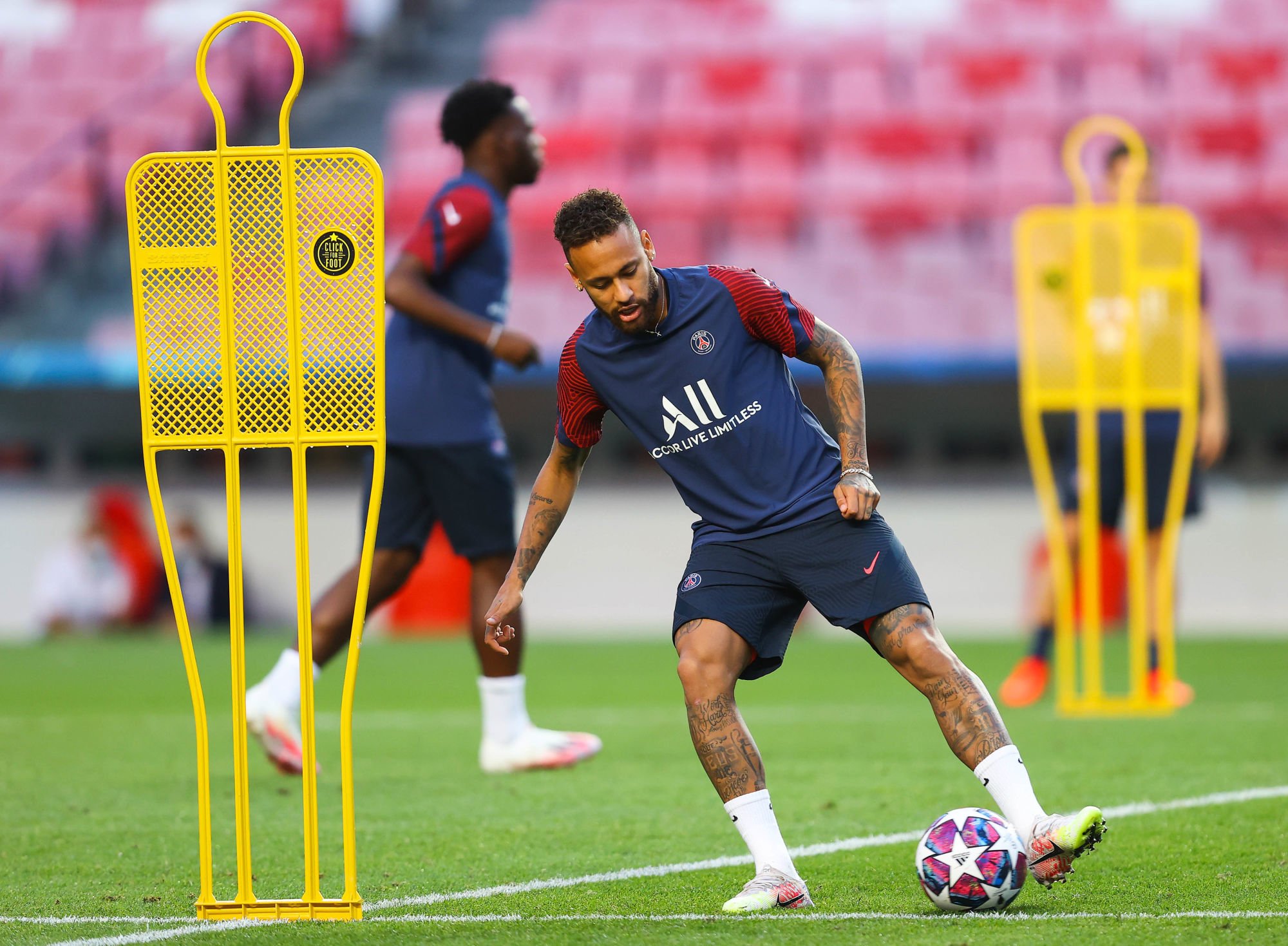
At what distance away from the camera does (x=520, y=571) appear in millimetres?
4164

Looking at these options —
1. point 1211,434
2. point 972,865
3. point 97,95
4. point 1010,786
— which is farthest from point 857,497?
point 97,95

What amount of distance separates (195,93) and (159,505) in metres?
18.0

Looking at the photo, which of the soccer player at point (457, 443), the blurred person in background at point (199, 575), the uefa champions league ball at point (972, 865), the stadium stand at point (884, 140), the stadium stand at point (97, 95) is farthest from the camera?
the stadium stand at point (97, 95)

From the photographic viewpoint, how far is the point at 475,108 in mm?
6375

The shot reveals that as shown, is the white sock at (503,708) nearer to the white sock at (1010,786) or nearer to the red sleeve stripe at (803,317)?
the red sleeve stripe at (803,317)

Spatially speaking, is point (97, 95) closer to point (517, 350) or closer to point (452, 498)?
point (452, 498)

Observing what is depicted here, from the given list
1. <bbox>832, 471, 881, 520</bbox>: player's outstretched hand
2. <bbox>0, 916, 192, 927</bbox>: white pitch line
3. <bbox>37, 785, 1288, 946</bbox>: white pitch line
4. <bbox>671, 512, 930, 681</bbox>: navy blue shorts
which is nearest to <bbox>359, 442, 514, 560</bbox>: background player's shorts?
<bbox>37, 785, 1288, 946</bbox>: white pitch line

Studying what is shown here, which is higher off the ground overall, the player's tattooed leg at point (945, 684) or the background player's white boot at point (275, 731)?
the player's tattooed leg at point (945, 684)

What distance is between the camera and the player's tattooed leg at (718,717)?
12.8ft

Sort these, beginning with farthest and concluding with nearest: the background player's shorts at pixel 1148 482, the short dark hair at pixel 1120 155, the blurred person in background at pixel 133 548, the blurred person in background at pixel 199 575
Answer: the blurred person in background at pixel 133 548 < the blurred person in background at pixel 199 575 < the background player's shorts at pixel 1148 482 < the short dark hair at pixel 1120 155

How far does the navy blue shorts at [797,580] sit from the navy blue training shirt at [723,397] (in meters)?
0.05

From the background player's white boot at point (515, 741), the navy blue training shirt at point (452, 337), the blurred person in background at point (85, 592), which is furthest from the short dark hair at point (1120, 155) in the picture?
the blurred person in background at point (85, 592)

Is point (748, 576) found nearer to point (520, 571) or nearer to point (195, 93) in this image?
point (520, 571)

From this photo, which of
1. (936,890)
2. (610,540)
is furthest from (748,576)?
(610,540)
